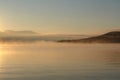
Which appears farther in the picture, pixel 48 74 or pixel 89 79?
pixel 48 74

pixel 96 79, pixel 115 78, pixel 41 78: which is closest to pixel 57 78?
pixel 41 78

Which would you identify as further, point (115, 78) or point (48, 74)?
point (48, 74)

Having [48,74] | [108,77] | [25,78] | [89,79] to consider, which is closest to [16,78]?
[25,78]

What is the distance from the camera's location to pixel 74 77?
28.9 meters

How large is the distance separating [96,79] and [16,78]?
7485mm

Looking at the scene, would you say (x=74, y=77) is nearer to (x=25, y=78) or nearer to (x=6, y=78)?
(x=25, y=78)

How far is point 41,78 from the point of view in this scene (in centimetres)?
2836

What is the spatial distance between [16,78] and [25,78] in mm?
846

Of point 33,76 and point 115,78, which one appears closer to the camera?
point 115,78

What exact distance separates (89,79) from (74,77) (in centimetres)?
191

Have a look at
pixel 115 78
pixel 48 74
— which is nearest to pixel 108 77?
pixel 115 78

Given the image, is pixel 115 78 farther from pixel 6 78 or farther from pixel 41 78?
pixel 6 78

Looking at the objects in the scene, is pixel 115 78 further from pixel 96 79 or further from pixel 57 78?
pixel 57 78

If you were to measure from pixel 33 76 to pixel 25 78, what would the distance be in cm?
141
